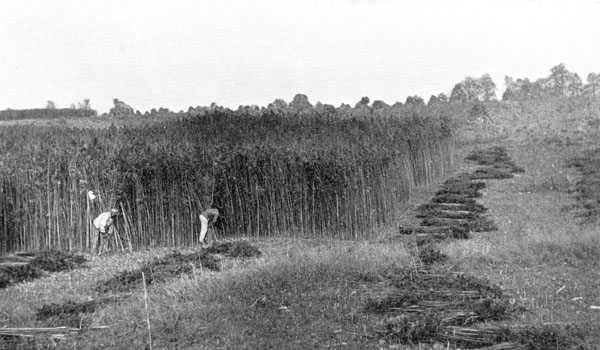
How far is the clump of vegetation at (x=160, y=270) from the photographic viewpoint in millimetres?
9047

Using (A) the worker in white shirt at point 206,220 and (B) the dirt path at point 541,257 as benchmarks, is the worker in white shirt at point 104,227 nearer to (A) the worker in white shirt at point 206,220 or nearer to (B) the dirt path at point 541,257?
(A) the worker in white shirt at point 206,220

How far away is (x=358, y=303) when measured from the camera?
7.75m

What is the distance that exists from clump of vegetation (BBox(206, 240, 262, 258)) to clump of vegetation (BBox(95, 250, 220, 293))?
270 millimetres

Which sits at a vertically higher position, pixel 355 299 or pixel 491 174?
pixel 491 174

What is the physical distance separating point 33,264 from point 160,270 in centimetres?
250

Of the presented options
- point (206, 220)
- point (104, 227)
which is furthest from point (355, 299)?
point (104, 227)

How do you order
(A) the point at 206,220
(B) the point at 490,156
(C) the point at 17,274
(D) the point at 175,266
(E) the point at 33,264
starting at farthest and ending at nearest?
(B) the point at 490,156
(A) the point at 206,220
(E) the point at 33,264
(D) the point at 175,266
(C) the point at 17,274

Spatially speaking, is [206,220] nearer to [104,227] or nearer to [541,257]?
[104,227]

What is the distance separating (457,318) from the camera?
7.08 metres

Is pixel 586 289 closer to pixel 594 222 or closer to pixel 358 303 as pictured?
pixel 358 303

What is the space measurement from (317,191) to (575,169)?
14.0 metres

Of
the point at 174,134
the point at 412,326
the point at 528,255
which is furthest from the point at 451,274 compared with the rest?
the point at 174,134

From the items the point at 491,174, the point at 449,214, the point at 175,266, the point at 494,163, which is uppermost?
the point at 494,163

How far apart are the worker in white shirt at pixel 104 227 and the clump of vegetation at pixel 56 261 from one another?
0.56m
